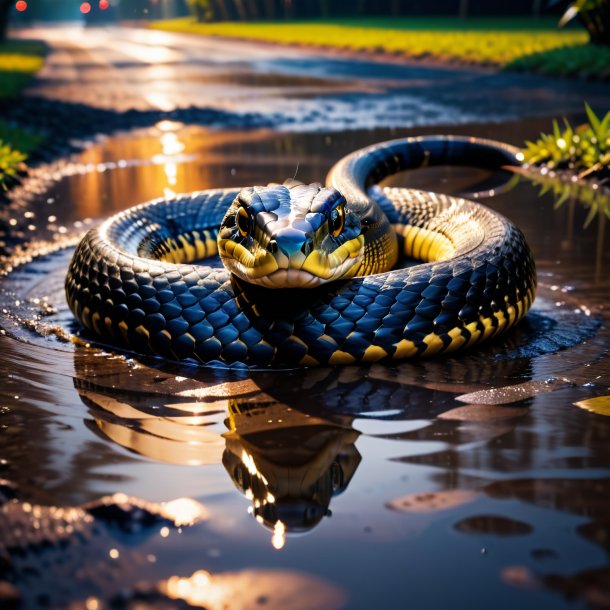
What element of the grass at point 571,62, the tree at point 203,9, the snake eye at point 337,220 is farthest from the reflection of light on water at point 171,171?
the tree at point 203,9

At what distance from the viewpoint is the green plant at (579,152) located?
29.6ft

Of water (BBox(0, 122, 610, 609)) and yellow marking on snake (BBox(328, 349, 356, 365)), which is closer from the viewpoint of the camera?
water (BBox(0, 122, 610, 609))

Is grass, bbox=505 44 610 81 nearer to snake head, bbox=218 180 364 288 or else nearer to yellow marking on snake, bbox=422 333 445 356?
yellow marking on snake, bbox=422 333 445 356

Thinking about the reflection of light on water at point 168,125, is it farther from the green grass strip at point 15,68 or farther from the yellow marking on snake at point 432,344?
the yellow marking on snake at point 432,344

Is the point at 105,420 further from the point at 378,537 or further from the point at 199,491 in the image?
the point at 378,537

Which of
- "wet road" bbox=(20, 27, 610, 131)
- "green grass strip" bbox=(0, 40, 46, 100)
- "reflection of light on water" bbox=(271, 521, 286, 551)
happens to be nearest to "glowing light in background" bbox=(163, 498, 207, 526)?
"reflection of light on water" bbox=(271, 521, 286, 551)

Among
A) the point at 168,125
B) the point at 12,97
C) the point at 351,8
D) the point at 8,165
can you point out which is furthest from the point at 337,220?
the point at 351,8

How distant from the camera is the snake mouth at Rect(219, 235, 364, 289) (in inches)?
144

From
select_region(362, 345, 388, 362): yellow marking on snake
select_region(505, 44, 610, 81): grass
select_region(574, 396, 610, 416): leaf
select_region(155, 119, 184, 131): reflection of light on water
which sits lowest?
select_region(574, 396, 610, 416): leaf

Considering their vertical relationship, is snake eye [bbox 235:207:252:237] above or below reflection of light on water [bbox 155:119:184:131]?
above

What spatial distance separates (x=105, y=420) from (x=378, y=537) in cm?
141

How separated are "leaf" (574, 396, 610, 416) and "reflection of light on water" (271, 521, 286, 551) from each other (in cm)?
152

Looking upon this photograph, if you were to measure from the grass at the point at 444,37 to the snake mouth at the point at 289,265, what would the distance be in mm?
18937

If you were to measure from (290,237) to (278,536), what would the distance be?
1.43 metres
